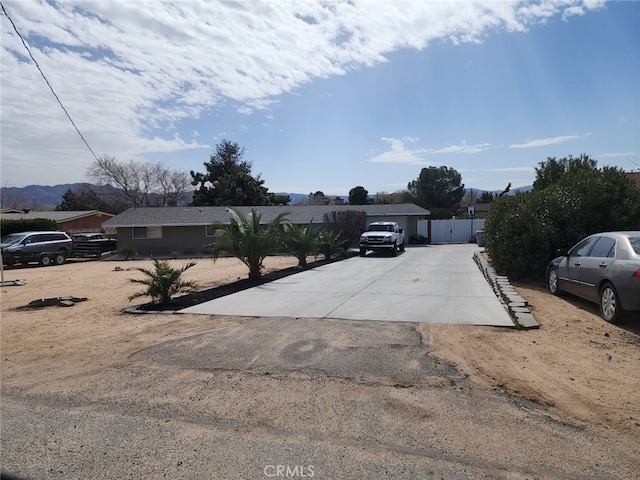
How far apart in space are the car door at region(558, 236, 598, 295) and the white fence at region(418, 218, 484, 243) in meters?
28.3

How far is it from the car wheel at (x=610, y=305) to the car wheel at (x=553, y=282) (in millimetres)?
→ 2326

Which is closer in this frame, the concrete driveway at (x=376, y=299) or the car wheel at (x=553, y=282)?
the concrete driveway at (x=376, y=299)

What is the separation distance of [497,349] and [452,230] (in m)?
33.2

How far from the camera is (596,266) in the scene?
7930 mm

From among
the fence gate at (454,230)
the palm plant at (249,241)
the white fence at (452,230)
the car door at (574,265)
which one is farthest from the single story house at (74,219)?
the car door at (574,265)

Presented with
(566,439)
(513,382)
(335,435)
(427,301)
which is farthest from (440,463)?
(427,301)

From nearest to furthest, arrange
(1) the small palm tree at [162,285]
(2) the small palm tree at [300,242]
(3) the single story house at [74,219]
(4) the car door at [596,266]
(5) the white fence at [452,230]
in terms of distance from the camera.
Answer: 1. (4) the car door at [596,266]
2. (1) the small palm tree at [162,285]
3. (2) the small palm tree at [300,242]
4. (5) the white fence at [452,230]
5. (3) the single story house at [74,219]

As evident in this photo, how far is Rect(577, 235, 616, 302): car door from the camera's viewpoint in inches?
299

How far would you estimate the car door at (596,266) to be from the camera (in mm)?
7590

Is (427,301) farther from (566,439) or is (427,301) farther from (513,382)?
(566,439)

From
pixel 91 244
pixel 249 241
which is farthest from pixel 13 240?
pixel 249 241

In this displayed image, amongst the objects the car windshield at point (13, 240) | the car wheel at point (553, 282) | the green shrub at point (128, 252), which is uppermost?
the car windshield at point (13, 240)

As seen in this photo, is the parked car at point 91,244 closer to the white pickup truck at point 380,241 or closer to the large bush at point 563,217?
the white pickup truck at point 380,241

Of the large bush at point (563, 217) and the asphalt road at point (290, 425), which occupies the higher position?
the large bush at point (563, 217)
